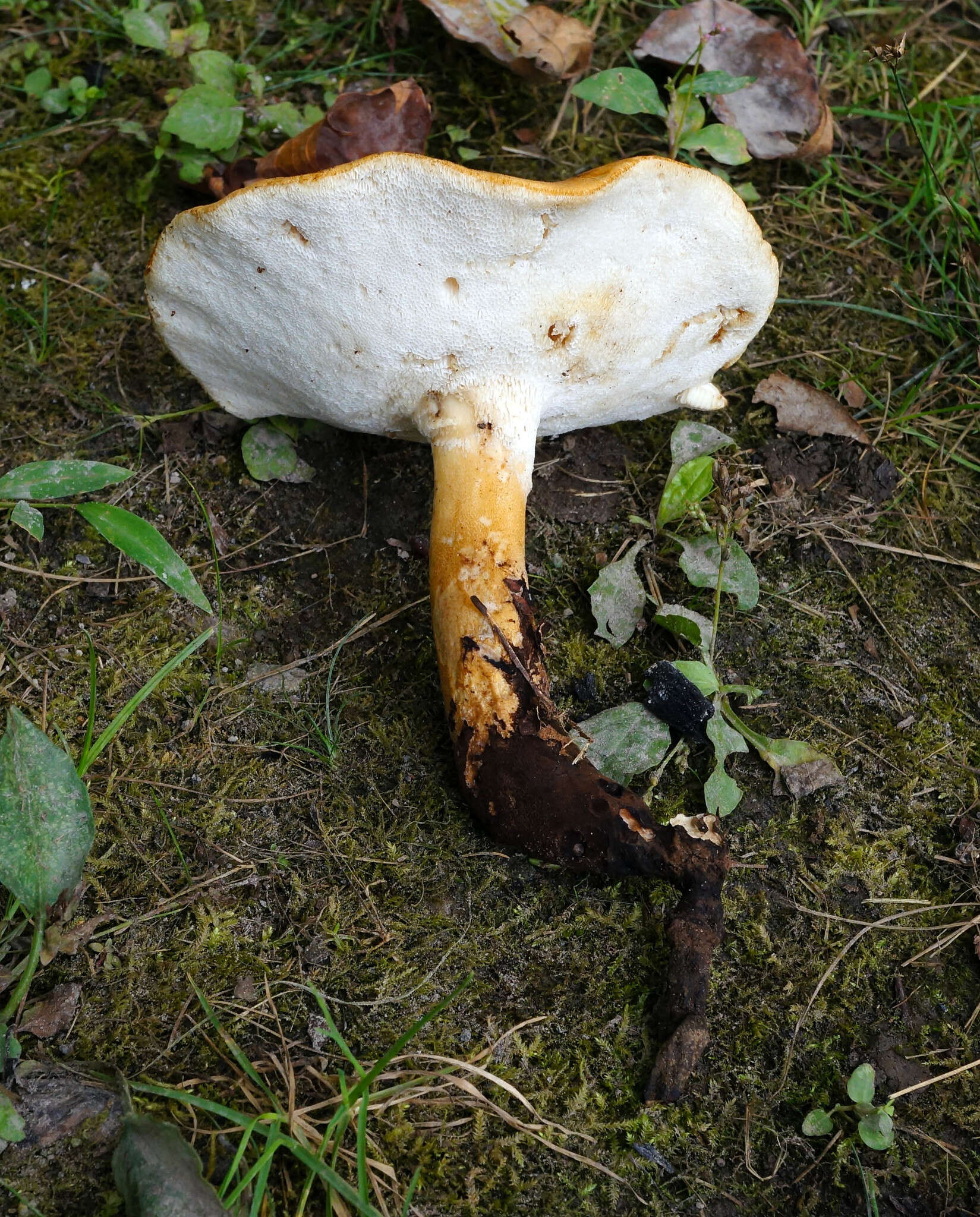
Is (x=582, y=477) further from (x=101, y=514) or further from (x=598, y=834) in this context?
(x=101, y=514)

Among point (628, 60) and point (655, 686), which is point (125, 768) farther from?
point (628, 60)

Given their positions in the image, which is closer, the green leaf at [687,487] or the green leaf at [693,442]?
the green leaf at [687,487]

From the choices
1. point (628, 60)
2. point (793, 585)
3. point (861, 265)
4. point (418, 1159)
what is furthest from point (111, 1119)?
point (628, 60)

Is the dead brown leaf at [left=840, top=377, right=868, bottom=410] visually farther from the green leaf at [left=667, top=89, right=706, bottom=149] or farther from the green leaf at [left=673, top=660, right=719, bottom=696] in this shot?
the green leaf at [left=673, top=660, right=719, bottom=696]

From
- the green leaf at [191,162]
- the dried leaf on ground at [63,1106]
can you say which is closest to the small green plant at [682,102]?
the green leaf at [191,162]

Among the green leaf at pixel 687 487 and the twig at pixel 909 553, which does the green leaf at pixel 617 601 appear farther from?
the twig at pixel 909 553

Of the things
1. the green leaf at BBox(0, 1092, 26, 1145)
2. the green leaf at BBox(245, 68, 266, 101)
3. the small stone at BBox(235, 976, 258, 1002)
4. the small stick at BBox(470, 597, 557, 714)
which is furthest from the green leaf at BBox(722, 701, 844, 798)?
the green leaf at BBox(245, 68, 266, 101)

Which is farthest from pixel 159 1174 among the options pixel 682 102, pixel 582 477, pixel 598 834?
pixel 682 102
